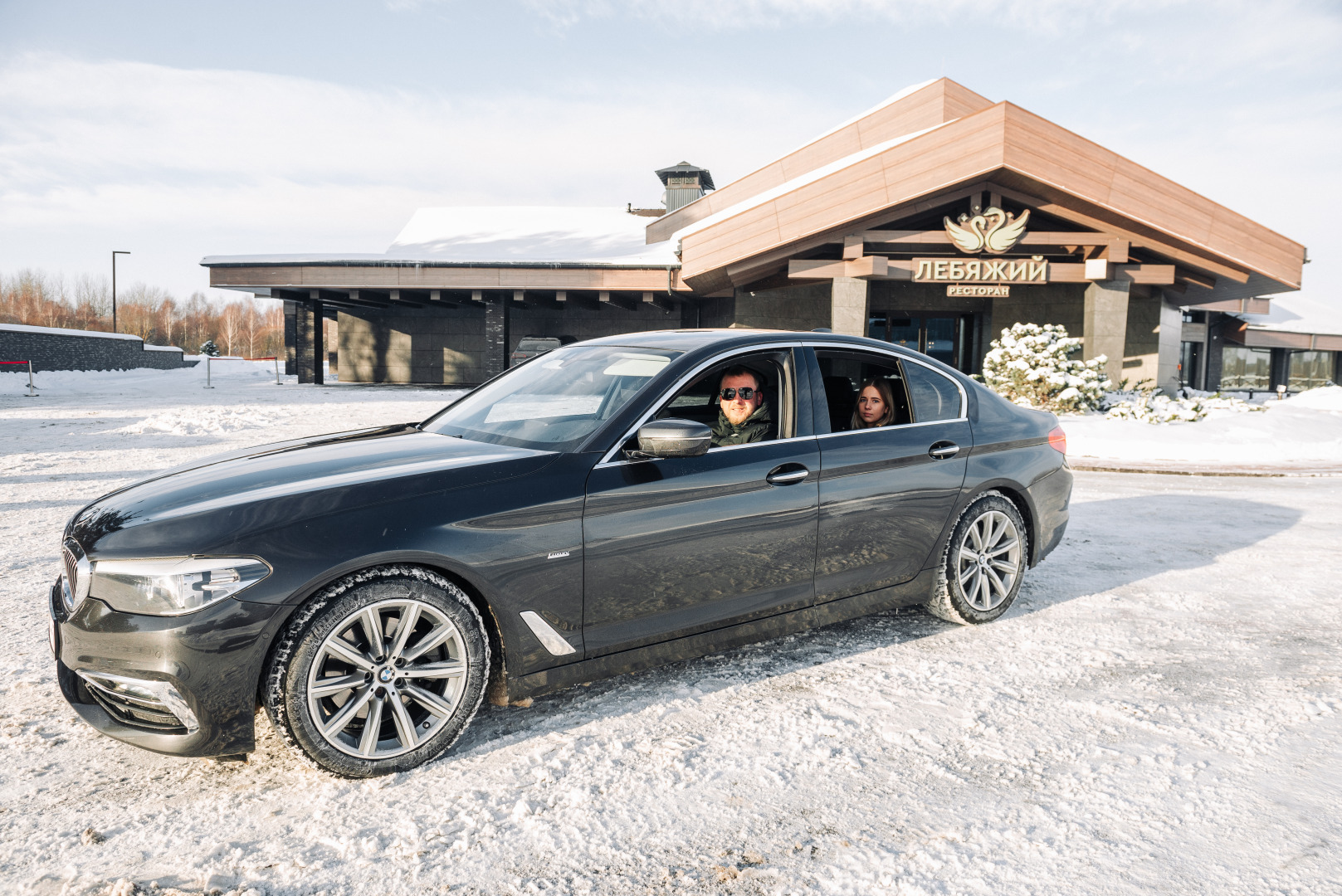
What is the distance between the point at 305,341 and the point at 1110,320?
2836cm

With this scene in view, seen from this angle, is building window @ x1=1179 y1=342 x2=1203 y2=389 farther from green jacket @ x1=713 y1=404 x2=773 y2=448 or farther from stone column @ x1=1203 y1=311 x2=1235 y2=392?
green jacket @ x1=713 y1=404 x2=773 y2=448

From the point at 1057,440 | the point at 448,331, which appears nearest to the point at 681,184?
the point at 448,331

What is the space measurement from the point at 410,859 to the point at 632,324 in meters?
30.3

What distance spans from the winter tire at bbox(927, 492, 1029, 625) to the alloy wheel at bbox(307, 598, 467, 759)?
2.78 metres

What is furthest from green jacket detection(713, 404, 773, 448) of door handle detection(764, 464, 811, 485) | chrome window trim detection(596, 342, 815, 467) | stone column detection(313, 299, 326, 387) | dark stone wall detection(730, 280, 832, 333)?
stone column detection(313, 299, 326, 387)

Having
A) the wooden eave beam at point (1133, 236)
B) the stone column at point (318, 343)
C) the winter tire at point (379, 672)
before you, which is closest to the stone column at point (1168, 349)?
the wooden eave beam at point (1133, 236)

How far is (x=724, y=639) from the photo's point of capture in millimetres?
3764

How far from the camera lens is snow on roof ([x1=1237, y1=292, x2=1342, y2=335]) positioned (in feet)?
130

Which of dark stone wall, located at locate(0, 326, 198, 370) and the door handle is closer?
the door handle

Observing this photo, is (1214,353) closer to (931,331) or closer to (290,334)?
(931,331)

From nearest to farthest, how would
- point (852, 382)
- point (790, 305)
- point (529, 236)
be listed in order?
point (852, 382)
point (790, 305)
point (529, 236)

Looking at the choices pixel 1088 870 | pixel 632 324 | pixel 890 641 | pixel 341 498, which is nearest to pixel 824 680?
pixel 890 641

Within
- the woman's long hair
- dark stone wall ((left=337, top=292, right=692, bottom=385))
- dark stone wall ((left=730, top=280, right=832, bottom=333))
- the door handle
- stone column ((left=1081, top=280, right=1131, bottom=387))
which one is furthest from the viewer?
dark stone wall ((left=337, top=292, right=692, bottom=385))

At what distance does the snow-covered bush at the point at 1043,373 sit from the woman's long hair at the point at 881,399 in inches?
529
